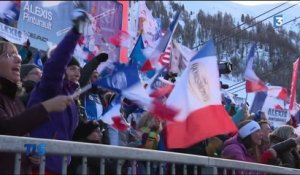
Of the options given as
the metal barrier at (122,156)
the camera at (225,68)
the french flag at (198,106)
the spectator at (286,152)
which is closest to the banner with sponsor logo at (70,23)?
the metal barrier at (122,156)

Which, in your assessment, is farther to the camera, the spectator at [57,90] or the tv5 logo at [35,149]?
the spectator at [57,90]

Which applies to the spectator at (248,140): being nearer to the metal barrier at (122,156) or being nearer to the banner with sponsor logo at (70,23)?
the metal barrier at (122,156)

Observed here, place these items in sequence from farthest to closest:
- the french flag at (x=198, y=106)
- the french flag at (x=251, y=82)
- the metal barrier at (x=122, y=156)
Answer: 1. the french flag at (x=251, y=82)
2. the french flag at (x=198, y=106)
3. the metal barrier at (x=122, y=156)

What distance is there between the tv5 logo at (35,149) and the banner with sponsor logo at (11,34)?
4.21 metres

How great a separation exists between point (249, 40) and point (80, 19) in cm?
881

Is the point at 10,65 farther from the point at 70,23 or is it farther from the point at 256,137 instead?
the point at 256,137

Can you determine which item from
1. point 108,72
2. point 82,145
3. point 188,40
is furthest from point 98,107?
point 188,40

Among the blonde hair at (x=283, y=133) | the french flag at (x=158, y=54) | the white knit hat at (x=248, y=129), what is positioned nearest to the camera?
the white knit hat at (x=248, y=129)

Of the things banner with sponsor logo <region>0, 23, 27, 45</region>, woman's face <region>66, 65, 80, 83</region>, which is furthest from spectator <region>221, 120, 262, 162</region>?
banner with sponsor logo <region>0, 23, 27, 45</region>

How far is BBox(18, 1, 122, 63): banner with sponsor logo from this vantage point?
7.70 feet

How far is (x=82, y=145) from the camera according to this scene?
108 inches

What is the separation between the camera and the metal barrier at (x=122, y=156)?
2553 millimetres

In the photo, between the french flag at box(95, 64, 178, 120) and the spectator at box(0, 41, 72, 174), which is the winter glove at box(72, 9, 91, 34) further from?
the french flag at box(95, 64, 178, 120)

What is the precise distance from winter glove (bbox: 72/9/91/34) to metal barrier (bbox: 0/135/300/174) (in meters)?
0.57
